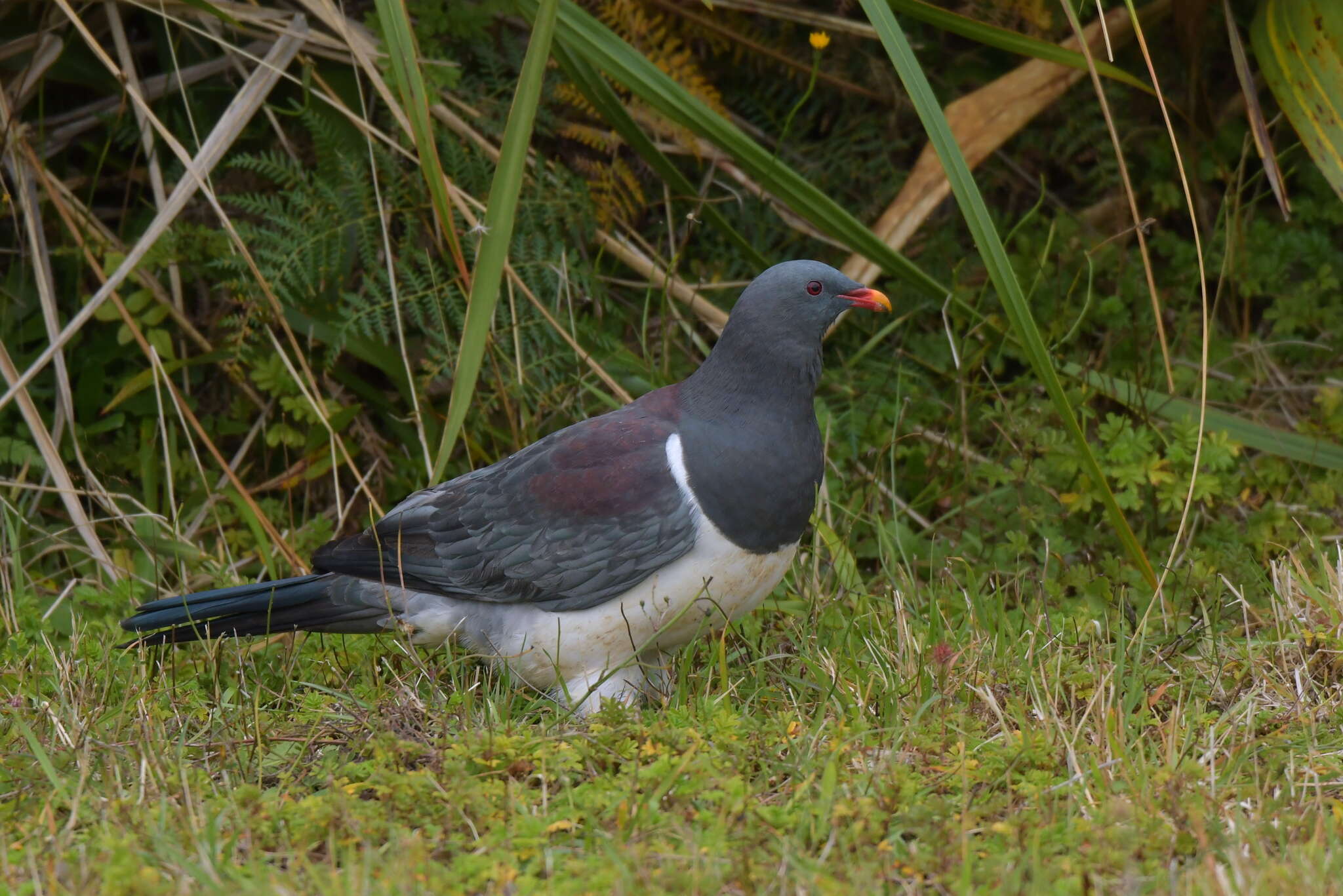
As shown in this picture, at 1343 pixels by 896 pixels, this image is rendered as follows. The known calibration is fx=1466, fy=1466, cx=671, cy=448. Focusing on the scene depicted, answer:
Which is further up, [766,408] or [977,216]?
[977,216]

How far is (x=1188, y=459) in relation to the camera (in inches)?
158

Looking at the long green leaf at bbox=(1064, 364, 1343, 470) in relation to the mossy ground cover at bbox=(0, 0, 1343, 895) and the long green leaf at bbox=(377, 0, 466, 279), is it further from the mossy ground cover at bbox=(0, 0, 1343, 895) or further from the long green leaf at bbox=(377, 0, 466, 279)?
the long green leaf at bbox=(377, 0, 466, 279)

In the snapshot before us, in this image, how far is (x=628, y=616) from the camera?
331cm

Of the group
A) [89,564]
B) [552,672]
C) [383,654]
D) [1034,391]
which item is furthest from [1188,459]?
[89,564]

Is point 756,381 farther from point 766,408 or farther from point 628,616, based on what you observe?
point 628,616

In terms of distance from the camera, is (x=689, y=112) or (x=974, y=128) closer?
(x=689, y=112)

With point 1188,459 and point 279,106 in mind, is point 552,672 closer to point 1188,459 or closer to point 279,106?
point 1188,459

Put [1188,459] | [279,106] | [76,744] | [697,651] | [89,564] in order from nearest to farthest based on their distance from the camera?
[76,744] < [697,651] < [1188,459] < [89,564] < [279,106]

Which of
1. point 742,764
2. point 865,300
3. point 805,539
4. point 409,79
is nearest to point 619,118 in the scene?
point 409,79

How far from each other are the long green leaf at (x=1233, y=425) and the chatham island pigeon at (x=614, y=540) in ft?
3.99

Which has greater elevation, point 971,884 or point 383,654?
point 971,884

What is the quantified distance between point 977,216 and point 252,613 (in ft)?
6.27

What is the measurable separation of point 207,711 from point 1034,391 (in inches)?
108

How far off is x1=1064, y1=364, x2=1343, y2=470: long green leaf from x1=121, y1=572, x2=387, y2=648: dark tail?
7.38ft
